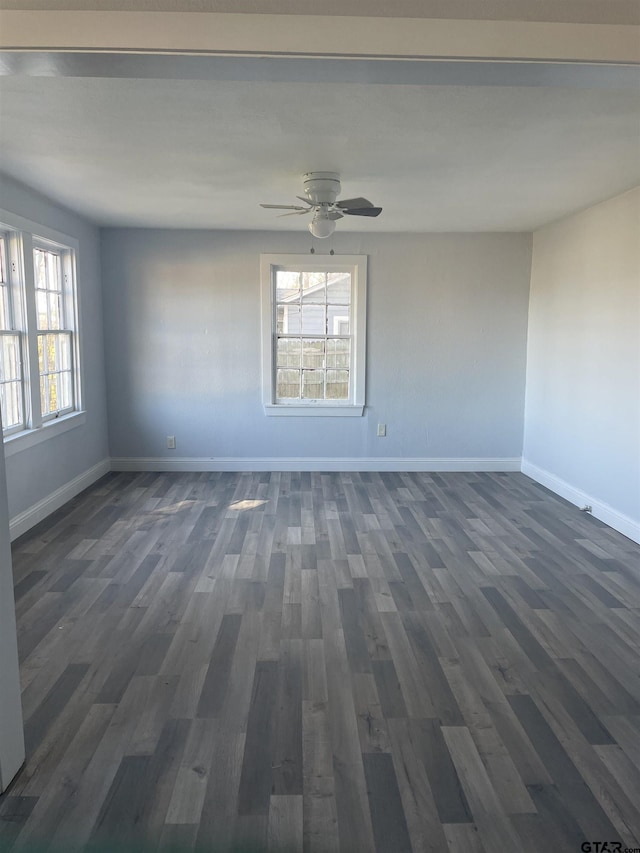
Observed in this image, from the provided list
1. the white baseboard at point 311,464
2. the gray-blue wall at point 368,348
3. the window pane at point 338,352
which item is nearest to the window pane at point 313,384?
the window pane at point 338,352

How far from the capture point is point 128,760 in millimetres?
2027

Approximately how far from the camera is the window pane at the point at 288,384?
6234 millimetres

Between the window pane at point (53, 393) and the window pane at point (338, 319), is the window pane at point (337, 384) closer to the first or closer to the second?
the window pane at point (338, 319)

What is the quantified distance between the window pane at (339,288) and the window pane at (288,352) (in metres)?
0.59

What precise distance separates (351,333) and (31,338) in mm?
3118

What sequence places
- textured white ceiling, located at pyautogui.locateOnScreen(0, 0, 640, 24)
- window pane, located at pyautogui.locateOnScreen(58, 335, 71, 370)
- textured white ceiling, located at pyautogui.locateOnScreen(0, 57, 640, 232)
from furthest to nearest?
window pane, located at pyautogui.locateOnScreen(58, 335, 71, 370) < textured white ceiling, located at pyautogui.locateOnScreen(0, 57, 640, 232) < textured white ceiling, located at pyautogui.locateOnScreen(0, 0, 640, 24)

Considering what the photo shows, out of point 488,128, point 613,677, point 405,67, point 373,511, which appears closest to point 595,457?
point 373,511

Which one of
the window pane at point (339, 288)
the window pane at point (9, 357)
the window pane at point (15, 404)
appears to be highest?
the window pane at point (339, 288)

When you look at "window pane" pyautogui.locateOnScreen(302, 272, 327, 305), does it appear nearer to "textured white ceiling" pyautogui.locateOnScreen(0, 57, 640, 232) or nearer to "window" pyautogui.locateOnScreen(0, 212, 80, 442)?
"textured white ceiling" pyautogui.locateOnScreen(0, 57, 640, 232)

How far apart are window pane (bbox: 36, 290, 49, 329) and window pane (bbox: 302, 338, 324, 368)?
8.28 feet

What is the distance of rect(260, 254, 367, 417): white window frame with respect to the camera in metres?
5.97

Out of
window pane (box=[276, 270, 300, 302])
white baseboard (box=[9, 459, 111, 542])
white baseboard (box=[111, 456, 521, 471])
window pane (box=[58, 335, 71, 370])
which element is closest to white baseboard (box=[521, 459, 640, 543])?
white baseboard (box=[111, 456, 521, 471])

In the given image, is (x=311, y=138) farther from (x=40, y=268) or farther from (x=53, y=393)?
(x=53, y=393)

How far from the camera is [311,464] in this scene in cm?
627
